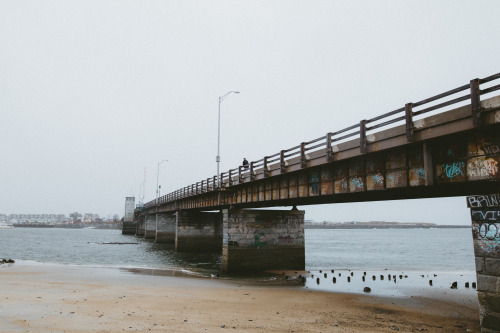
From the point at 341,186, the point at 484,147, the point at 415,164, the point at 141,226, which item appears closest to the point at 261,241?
the point at 341,186

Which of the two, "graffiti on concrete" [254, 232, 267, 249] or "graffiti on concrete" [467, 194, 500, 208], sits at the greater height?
"graffiti on concrete" [467, 194, 500, 208]

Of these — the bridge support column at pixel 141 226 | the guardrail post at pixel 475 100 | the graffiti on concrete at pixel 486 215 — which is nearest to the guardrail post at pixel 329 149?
the guardrail post at pixel 475 100

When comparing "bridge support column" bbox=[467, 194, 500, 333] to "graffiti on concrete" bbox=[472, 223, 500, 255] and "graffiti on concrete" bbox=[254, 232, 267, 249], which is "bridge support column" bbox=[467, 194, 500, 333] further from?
"graffiti on concrete" bbox=[254, 232, 267, 249]

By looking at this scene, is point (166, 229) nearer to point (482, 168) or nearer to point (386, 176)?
point (386, 176)

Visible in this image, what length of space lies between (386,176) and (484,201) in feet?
15.8

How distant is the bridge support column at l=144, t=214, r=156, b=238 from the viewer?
303ft

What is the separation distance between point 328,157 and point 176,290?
9.43 m

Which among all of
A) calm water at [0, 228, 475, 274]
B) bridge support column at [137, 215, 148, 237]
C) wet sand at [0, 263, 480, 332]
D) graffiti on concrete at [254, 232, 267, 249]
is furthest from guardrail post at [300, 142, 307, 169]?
bridge support column at [137, 215, 148, 237]

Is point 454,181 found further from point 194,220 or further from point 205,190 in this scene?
point 194,220

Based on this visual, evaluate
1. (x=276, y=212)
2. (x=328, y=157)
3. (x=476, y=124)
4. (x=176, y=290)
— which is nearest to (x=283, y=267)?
(x=276, y=212)

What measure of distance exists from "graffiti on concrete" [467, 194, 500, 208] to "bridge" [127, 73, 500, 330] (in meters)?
0.03

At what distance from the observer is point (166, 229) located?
70.9 metres

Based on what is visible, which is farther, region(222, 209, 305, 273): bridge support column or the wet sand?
region(222, 209, 305, 273): bridge support column

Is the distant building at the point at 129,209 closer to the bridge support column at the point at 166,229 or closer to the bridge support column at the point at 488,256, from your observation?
the bridge support column at the point at 166,229
